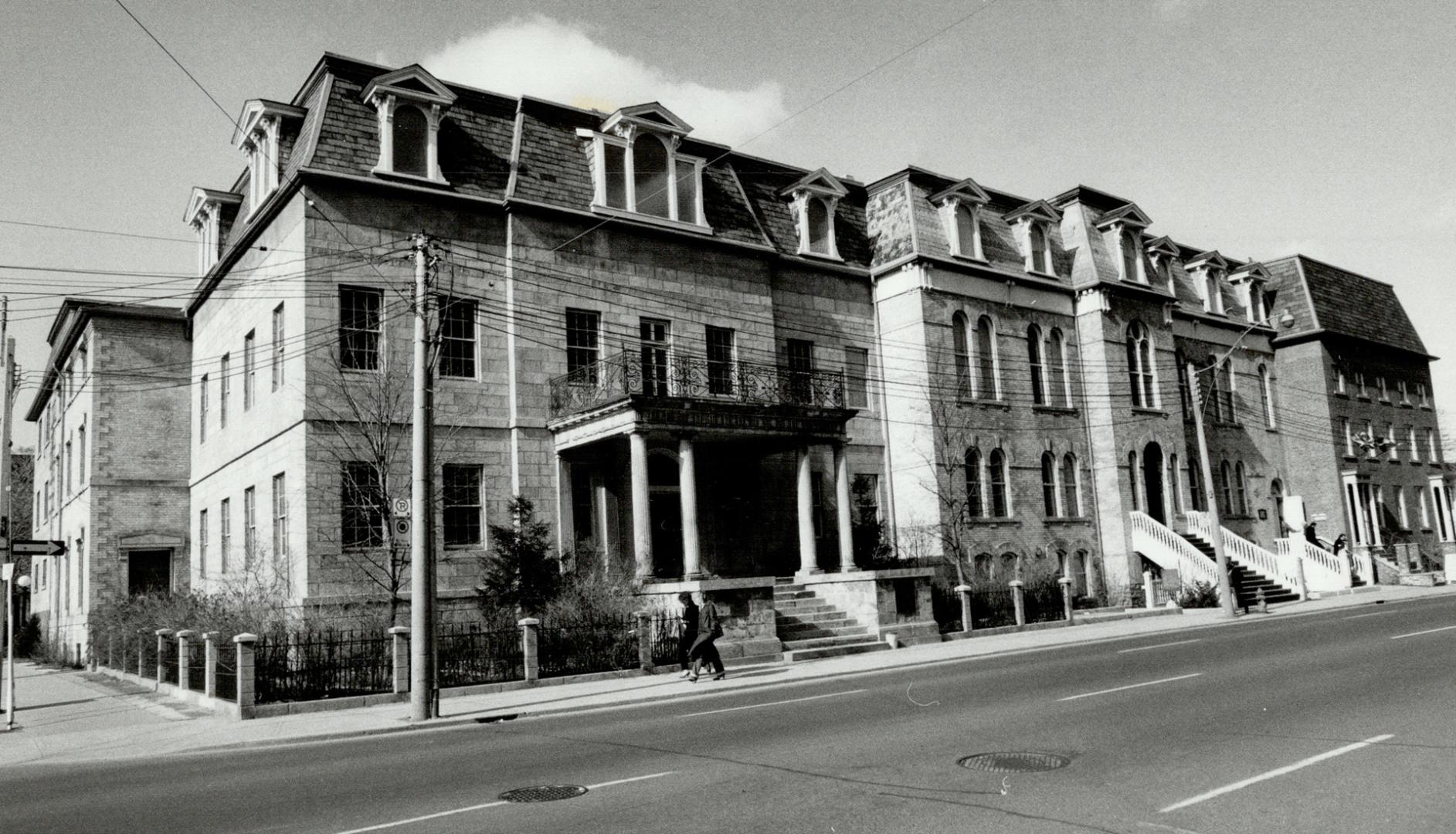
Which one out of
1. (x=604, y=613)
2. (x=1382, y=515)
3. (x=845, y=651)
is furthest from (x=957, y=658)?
(x=1382, y=515)

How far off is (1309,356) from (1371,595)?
16.2m

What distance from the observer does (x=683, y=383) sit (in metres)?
25.0

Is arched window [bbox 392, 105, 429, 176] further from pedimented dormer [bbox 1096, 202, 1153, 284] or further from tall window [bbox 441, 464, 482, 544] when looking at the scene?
pedimented dormer [bbox 1096, 202, 1153, 284]

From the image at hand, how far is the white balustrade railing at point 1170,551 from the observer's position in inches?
1309

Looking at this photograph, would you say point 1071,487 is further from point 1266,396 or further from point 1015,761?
point 1015,761

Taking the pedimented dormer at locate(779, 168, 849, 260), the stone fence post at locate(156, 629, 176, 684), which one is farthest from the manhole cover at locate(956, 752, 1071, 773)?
the pedimented dormer at locate(779, 168, 849, 260)

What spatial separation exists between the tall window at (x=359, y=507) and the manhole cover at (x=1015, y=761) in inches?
650

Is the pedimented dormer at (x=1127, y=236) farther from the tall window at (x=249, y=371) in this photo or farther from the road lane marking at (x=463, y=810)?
the road lane marking at (x=463, y=810)

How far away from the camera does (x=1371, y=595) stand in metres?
33.7

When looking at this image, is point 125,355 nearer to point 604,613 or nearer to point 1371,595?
point 604,613

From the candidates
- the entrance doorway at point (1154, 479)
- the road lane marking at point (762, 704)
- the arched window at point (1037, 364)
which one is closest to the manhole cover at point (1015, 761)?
the road lane marking at point (762, 704)

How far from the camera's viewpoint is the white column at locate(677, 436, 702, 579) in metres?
22.9

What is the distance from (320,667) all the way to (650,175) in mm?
15114

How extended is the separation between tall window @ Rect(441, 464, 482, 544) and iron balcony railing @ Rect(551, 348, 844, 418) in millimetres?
2459
